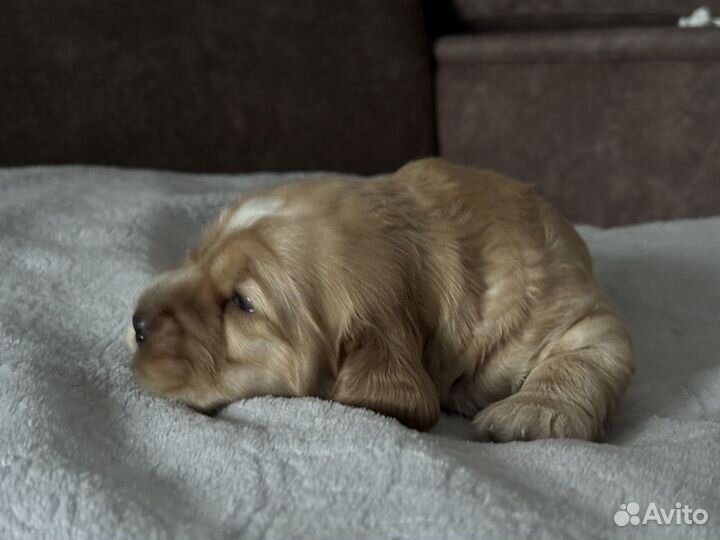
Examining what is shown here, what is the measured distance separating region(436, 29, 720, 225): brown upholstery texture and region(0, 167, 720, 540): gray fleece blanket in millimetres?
1220

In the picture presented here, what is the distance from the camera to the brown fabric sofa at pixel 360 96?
305 centimetres

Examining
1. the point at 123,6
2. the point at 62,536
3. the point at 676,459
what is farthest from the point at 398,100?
the point at 62,536

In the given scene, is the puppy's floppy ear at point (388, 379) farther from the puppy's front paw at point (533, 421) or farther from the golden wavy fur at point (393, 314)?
the puppy's front paw at point (533, 421)

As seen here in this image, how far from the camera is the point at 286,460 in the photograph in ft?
4.54

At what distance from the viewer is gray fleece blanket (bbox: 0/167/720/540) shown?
1.25 meters

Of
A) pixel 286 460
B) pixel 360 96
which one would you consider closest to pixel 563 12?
pixel 360 96

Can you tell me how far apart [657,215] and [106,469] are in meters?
2.39

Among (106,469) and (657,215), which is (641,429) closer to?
(106,469)

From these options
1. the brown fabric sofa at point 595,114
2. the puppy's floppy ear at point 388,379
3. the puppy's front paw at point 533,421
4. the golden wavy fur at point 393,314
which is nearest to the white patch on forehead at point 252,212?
the golden wavy fur at point 393,314

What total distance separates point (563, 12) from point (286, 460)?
8.86 ft

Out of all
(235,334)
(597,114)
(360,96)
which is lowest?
(597,114)

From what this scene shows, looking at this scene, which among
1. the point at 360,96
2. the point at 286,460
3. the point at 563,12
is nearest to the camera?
the point at 286,460

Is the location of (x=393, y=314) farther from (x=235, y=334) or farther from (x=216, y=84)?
(x=216, y=84)

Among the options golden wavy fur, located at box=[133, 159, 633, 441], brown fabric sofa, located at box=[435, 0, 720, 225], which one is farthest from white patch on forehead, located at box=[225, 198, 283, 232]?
brown fabric sofa, located at box=[435, 0, 720, 225]
